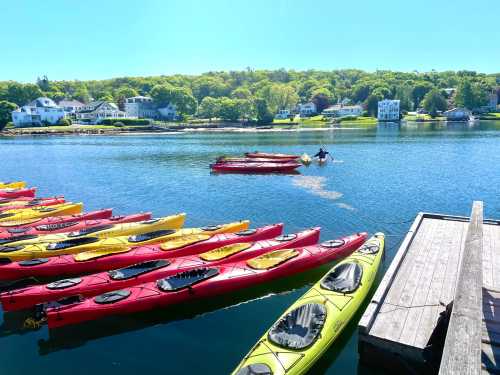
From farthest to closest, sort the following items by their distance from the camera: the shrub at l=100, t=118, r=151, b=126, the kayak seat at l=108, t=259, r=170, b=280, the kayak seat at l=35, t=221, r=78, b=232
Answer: the shrub at l=100, t=118, r=151, b=126
the kayak seat at l=35, t=221, r=78, b=232
the kayak seat at l=108, t=259, r=170, b=280

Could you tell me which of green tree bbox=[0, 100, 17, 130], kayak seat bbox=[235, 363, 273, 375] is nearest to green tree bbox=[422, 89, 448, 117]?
green tree bbox=[0, 100, 17, 130]

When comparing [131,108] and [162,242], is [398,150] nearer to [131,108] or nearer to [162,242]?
[162,242]

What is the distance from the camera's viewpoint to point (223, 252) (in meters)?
16.6

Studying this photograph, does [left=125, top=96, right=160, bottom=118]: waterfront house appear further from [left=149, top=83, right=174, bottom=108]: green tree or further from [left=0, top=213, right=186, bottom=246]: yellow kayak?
[left=0, top=213, right=186, bottom=246]: yellow kayak

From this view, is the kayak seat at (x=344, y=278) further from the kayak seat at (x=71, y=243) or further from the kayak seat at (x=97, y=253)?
the kayak seat at (x=71, y=243)

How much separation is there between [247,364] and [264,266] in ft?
20.4

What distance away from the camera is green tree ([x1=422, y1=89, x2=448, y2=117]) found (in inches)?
6002

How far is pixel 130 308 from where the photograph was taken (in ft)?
41.4

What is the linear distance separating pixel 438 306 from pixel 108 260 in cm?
1382

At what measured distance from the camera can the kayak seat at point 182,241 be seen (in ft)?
57.4

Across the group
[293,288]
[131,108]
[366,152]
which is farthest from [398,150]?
[131,108]

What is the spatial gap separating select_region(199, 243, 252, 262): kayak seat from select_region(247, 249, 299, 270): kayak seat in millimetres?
1322

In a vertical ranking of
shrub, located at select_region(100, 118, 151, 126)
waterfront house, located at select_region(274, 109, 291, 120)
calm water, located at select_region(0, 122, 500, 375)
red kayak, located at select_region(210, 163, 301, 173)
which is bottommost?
calm water, located at select_region(0, 122, 500, 375)

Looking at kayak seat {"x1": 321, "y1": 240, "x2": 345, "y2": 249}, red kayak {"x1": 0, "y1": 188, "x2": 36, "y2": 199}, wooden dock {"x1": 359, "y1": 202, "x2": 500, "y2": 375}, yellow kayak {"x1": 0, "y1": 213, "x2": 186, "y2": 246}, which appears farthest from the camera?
red kayak {"x1": 0, "y1": 188, "x2": 36, "y2": 199}
